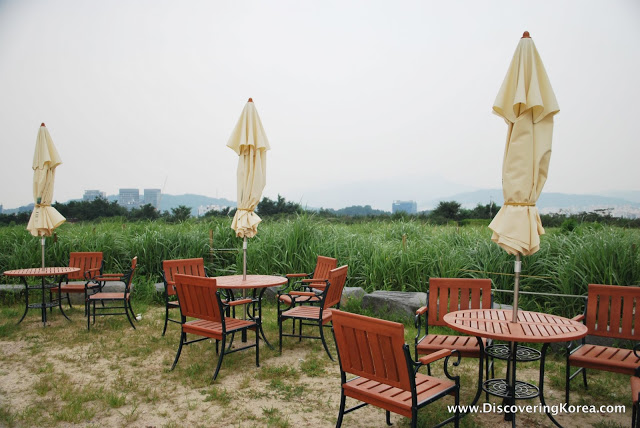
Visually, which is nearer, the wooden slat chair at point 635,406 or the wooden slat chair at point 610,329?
the wooden slat chair at point 635,406

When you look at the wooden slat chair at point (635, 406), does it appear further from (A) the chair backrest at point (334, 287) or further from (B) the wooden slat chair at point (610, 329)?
(A) the chair backrest at point (334, 287)

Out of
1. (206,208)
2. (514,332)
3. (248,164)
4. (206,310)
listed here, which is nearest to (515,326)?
(514,332)

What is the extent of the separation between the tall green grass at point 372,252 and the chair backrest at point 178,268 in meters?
2.40

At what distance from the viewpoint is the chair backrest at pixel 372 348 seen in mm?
2408

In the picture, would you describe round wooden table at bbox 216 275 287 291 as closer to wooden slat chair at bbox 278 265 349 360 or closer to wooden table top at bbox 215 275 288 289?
wooden table top at bbox 215 275 288 289

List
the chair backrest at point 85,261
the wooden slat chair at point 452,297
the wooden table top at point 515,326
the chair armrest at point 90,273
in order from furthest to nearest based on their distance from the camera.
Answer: the chair backrest at point 85,261
the chair armrest at point 90,273
the wooden slat chair at point 452,297
the wooden table top at point 515,326

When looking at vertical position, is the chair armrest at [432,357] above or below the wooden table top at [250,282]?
above

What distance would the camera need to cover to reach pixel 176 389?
3934 millimetres

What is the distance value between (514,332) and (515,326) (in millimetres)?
238

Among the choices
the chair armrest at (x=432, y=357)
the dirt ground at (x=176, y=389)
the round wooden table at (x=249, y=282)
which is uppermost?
the chair armrest at (x=432, y=357)

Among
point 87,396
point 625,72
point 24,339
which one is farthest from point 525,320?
point 625,72

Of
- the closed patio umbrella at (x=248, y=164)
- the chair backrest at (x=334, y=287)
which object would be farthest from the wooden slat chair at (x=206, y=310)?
the closed patio umbrella at (x=248, y=164)

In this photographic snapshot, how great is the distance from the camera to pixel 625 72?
41.4 feet

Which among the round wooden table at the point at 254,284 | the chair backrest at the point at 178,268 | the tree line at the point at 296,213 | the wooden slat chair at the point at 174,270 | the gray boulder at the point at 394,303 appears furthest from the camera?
the tree line at the point at 296,213
